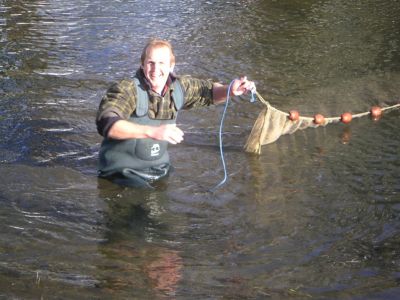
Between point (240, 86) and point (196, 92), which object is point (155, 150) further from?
point (240, 86)

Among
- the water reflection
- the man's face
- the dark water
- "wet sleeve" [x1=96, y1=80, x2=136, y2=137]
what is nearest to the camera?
the water reflection

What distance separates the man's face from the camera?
18.9 ft

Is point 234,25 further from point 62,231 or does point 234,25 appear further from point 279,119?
point 62,231

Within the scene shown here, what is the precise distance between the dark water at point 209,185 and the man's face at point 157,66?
45.0 inches

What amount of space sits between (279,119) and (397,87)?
308 centimetres

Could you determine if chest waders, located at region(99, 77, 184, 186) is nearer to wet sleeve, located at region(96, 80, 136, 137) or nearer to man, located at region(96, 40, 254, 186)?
man, located at region(96, 40, 254, 186)

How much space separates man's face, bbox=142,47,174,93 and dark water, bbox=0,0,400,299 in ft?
3.75

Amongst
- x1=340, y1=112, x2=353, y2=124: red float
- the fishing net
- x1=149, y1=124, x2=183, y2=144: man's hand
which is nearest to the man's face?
x1=149, y1=124, x2=183, y2=144: man's hand

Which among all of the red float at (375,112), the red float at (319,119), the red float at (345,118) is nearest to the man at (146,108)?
the red float at (319,119)

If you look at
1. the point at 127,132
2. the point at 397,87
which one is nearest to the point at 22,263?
the point at 127,132

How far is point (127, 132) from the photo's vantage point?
5.30 metres

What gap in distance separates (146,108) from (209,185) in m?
1.20

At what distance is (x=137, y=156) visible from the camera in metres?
6.43

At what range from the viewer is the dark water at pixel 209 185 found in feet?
15.8
